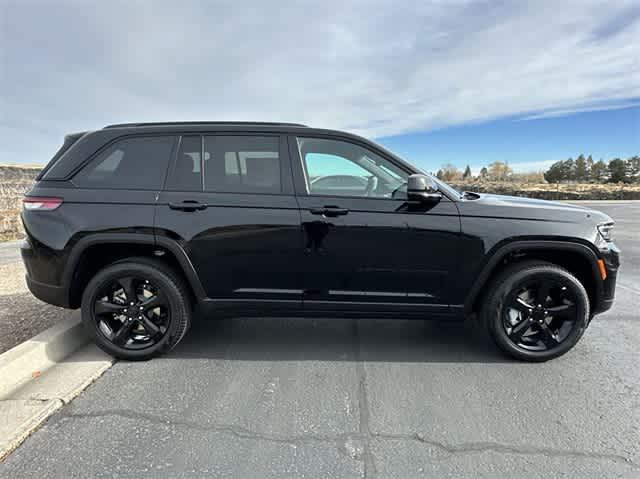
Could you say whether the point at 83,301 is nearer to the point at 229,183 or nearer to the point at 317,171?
the point at 229,183

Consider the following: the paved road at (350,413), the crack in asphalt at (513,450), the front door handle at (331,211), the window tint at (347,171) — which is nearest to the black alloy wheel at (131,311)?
the paved road at (350,413)

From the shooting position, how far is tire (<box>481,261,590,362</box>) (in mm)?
2967

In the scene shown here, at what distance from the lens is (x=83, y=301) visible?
2.98 metres

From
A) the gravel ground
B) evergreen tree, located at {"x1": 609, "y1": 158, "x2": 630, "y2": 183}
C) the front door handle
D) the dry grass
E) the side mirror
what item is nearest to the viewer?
the side mirror

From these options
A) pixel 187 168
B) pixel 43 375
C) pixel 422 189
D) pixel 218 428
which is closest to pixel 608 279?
pixel 422 189

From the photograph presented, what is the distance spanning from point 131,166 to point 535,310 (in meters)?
3.51

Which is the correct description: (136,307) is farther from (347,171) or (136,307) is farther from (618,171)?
(618,171)

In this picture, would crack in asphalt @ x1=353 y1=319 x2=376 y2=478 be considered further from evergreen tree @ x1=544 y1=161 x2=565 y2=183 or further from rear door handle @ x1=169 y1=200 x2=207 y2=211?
evergreen tree @ x1=544 y1=161 x2=565 y2=183

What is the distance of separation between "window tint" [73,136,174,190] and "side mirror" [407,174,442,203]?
1959 millimetres

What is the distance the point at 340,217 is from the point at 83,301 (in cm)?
217

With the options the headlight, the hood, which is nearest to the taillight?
the hood

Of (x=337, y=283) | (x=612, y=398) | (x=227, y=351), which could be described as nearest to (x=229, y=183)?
(x=337, y=283)

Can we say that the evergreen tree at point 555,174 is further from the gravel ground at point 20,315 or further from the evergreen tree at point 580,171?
the gravel ground at point 20,315

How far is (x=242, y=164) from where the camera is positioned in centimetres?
303
